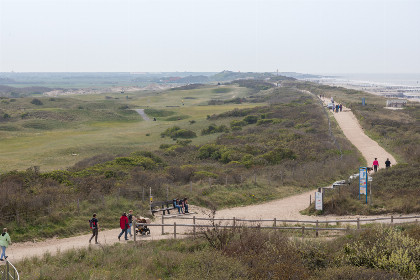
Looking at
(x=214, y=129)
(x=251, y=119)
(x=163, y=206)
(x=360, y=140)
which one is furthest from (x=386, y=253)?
(x=251, y=119)

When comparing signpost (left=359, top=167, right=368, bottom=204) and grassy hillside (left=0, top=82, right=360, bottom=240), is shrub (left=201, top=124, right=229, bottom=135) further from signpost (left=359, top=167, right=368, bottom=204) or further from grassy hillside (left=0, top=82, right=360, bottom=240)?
signpost (left=359, top=167, right=368, bottom=204)

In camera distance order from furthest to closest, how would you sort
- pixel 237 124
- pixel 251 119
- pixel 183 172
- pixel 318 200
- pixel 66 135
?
pixel 251 119 < pixel 237 124 < pixel 66 135 < pixel 183 172 < pixel 318 200

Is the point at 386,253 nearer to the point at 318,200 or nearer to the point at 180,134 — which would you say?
the point at 318,200

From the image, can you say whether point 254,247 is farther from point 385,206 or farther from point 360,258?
point 385,206

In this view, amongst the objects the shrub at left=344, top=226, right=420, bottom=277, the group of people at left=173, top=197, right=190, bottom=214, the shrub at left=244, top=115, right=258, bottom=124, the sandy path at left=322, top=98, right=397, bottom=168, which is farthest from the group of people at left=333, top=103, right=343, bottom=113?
the shrub at left=344, top=226, right=420, bottom=277

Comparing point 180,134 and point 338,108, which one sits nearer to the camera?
point 180,134

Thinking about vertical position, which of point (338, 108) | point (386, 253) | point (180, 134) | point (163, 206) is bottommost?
point (180, 134)

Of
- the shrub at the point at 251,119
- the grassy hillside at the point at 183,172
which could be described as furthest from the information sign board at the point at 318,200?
the shrub at the point at 251,119

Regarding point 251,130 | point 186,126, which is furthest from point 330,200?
point 186,126

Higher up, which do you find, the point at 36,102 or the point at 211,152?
the point at 36,102

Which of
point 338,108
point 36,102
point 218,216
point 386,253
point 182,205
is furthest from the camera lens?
point 36,102

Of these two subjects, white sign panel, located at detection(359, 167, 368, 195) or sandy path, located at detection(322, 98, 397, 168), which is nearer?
white sign panel, located at detection(359, 167, 368, 195)

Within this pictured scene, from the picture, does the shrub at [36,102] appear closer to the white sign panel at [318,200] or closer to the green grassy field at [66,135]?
the green grassy field at [66,135]

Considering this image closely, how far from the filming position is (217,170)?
101 feet
